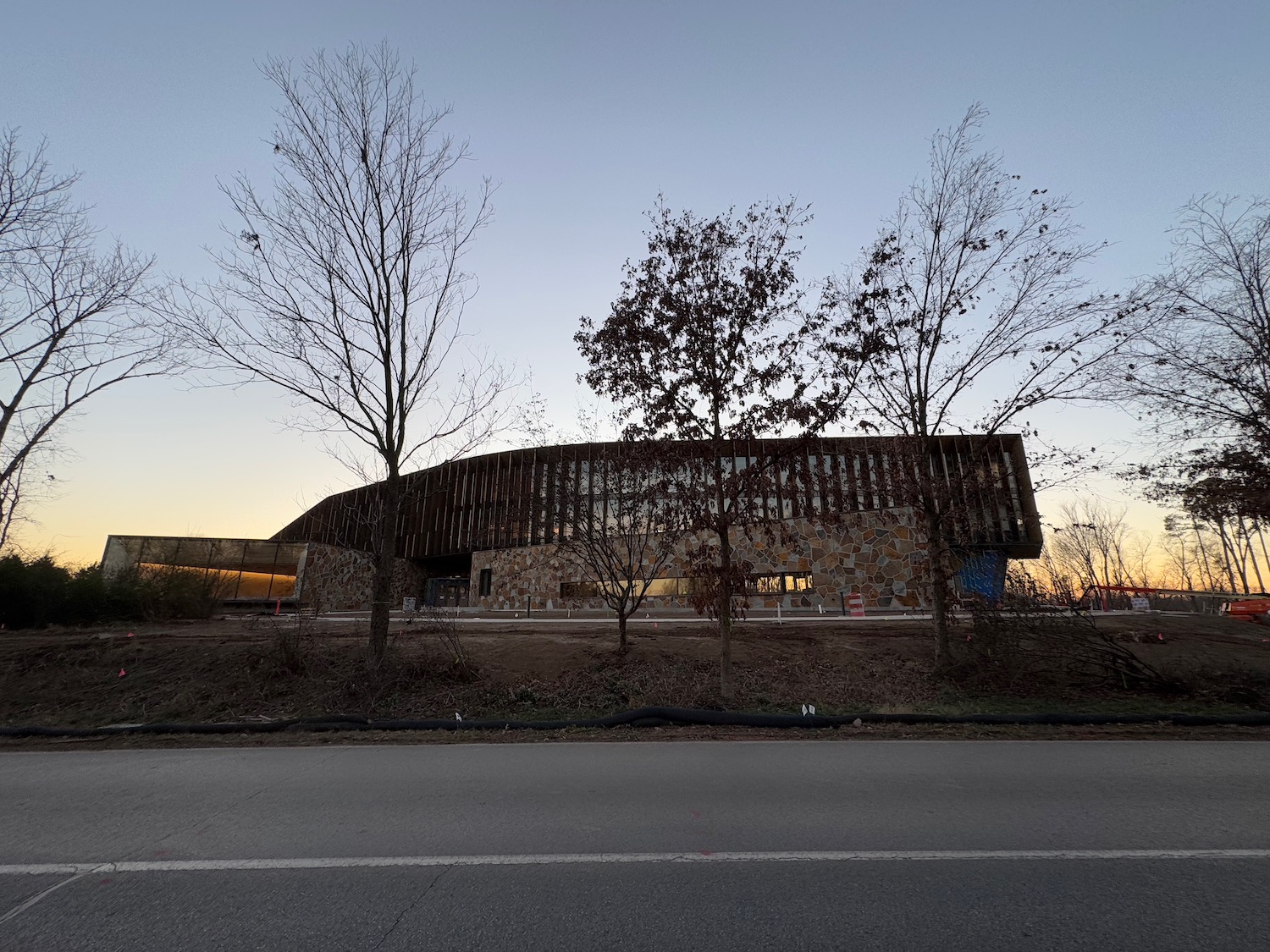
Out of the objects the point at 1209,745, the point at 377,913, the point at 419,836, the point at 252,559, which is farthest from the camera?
the point at 252,559

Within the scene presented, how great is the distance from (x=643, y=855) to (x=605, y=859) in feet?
0.82

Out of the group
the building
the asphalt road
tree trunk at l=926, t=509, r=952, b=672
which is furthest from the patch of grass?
the asphalt road

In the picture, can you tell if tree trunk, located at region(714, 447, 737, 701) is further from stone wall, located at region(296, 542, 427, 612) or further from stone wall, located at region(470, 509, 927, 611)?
stone wall, located at region(296, 542, 427, 612)

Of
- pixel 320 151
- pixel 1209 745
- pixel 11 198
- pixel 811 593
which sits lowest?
pixel 1209 745

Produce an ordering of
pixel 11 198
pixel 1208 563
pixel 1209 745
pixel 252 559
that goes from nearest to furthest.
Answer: pixel 1209 745 → pixel 11 198 → pixel 252 559 → pixel 1208 563

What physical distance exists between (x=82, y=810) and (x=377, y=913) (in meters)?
3.77

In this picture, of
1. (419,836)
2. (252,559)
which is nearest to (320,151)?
(419,836)

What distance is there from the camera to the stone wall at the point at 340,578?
3881cm

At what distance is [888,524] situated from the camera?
3000cm

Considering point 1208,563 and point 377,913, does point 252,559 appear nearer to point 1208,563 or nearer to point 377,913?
point 377,913

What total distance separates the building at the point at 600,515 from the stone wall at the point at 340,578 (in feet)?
0.36

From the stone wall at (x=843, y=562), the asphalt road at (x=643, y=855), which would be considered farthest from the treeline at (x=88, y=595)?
the asphalt road at (x=643, y=855)

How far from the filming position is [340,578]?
42406 mm

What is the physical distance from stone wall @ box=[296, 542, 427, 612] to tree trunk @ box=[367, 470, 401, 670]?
27.7 metres
